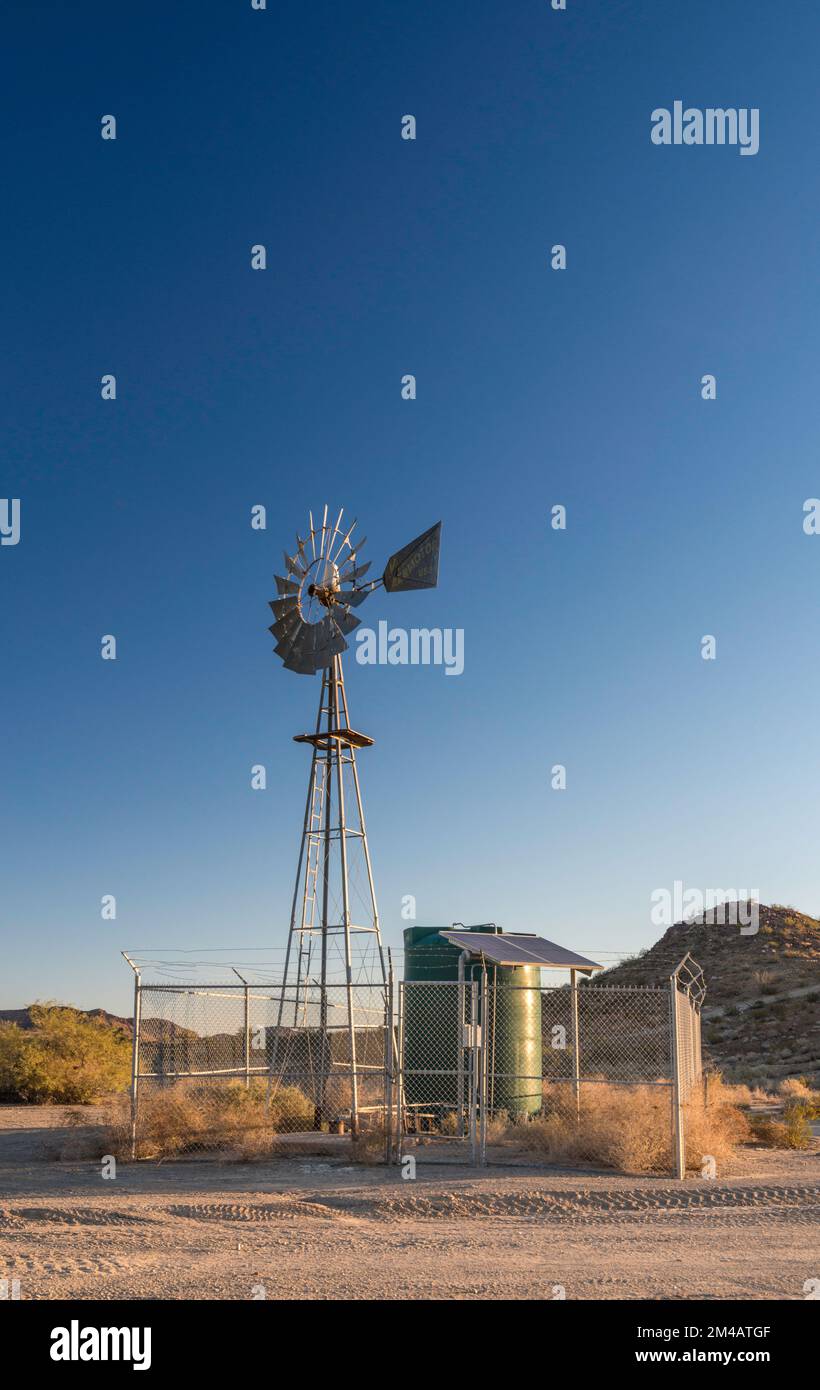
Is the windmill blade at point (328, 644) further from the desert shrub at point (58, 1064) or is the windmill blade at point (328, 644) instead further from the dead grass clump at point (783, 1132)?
the desert shrub at point (58, 1064)

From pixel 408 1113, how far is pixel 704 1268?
12.1 m

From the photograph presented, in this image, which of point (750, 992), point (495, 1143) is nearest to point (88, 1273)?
point (495, 1143)

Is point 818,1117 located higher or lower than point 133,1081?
lower

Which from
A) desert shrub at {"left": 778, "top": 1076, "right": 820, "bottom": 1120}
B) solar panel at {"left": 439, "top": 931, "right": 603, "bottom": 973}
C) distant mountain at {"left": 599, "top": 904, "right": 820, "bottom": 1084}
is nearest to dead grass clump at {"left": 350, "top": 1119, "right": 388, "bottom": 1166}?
solar panel at {"left": 439, "top": 931, "right": 603, "bottom": 973}

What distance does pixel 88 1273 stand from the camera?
29.4 ft

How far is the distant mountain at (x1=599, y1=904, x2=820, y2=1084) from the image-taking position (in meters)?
38.9

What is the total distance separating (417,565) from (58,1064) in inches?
630

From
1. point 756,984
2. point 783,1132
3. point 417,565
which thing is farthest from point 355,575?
point 756,984

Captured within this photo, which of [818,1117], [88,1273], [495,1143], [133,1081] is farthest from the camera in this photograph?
[818,1117]

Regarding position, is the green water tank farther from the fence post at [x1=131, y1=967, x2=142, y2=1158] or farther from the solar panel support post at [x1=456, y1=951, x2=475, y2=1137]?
the fence post at [x1=131, y1=967, x2=142, y2=1158]

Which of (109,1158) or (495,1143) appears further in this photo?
(495,1143)

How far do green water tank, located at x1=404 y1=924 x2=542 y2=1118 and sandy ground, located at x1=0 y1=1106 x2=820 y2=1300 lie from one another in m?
4.46

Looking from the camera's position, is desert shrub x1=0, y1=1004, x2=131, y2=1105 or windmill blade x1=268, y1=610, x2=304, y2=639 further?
desert shrub x1=0, y1=1004, x2=131, y2=1105
